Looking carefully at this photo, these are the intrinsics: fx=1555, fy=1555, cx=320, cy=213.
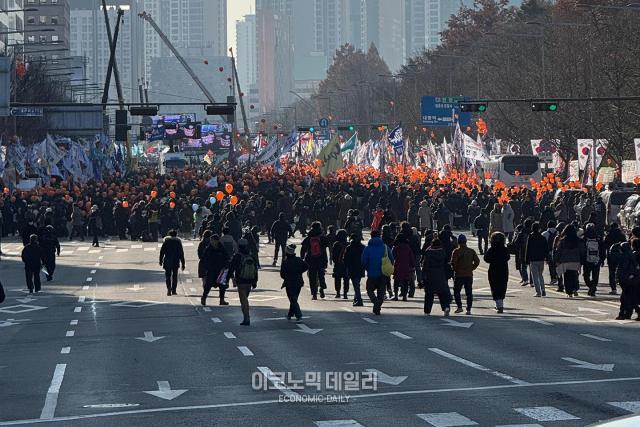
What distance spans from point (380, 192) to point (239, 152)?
89.7 meters

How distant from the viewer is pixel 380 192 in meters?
57.9

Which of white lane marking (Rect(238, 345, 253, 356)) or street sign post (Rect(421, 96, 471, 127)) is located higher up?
street sign post (Rect(421, 96, 471, 127))

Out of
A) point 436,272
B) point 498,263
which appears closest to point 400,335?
point 436,272

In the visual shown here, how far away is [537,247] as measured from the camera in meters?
30.4

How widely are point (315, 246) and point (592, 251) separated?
5421 millimetres

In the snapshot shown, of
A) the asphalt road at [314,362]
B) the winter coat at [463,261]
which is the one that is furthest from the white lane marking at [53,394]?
the winter coat at [463,261]

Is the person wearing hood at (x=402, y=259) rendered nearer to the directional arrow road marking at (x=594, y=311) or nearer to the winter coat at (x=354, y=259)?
the winter coat at (x=354, y=259)

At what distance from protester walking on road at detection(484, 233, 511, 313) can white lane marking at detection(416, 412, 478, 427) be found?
464 inches

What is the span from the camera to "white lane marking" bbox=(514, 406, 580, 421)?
1450 cm

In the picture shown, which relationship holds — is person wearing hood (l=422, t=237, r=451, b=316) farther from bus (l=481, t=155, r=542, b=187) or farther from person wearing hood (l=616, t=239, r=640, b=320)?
bus (l=481, t=155, r=542, b=187)

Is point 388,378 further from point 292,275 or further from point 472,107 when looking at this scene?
point 472,107

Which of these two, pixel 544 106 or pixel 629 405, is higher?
pixel 544 106

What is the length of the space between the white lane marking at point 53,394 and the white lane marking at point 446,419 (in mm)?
3746

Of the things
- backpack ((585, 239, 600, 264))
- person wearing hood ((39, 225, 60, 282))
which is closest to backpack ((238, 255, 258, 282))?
backpack ((585, 239, 600, 264))
